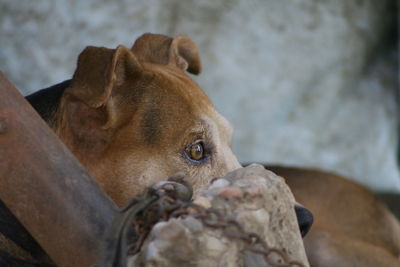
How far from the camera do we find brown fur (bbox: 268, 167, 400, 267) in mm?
4770

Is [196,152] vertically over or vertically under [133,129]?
under

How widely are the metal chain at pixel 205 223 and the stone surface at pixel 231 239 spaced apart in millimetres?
19

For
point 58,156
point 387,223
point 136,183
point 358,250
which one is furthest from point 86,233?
point 387,223

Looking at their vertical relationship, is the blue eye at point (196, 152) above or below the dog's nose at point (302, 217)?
above

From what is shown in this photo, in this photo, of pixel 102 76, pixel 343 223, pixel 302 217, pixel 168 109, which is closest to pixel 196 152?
pixel 168 109

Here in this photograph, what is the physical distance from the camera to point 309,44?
6.60 m

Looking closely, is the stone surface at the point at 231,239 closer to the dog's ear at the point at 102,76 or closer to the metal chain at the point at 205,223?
the metal chain at the point at 205,223

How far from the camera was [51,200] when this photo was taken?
214 centimetres

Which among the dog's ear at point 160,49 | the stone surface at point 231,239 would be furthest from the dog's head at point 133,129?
the stone surface at point 231,239

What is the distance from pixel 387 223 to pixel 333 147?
5.47 ft

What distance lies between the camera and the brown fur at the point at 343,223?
188 inches

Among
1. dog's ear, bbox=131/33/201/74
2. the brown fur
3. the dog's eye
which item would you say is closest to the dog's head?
the dog's eye

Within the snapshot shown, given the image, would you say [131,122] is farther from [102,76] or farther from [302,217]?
[302,217]

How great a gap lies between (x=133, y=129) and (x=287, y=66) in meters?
3.57
